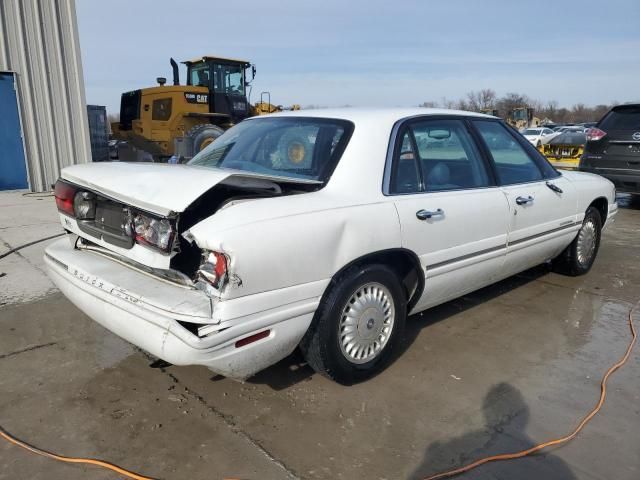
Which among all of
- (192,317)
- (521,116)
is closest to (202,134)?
(192,317)

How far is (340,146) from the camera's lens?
3.00m

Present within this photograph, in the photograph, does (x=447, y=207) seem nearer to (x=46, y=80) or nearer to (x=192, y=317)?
(x=192, y=317)

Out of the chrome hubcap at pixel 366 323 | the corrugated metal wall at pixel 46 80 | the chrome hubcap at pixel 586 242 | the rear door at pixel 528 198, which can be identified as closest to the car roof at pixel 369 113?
the rear door at pixel 528 198

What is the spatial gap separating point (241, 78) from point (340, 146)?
519 inches

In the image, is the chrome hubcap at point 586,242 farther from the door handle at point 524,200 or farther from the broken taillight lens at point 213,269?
the broken taillight lens at point 213,269

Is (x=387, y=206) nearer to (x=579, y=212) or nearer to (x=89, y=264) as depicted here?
(x=89, y=264)

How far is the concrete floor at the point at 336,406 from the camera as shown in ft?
7.74

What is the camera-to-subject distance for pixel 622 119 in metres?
8.45

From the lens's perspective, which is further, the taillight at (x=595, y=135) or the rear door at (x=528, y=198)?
the taillight at (x=595, y=135)

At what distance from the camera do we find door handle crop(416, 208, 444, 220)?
309 centimetres

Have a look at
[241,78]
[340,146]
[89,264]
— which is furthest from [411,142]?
[241,78]

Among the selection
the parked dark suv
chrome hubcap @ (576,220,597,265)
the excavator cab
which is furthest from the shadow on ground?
the excavator cab

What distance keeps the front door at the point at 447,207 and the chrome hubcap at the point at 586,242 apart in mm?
1620

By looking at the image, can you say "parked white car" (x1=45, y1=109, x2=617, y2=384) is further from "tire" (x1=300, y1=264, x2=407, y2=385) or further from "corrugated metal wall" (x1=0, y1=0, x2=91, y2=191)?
"corrugated metal wall" (x1=0, y1=0, x2=91, y2=191)
